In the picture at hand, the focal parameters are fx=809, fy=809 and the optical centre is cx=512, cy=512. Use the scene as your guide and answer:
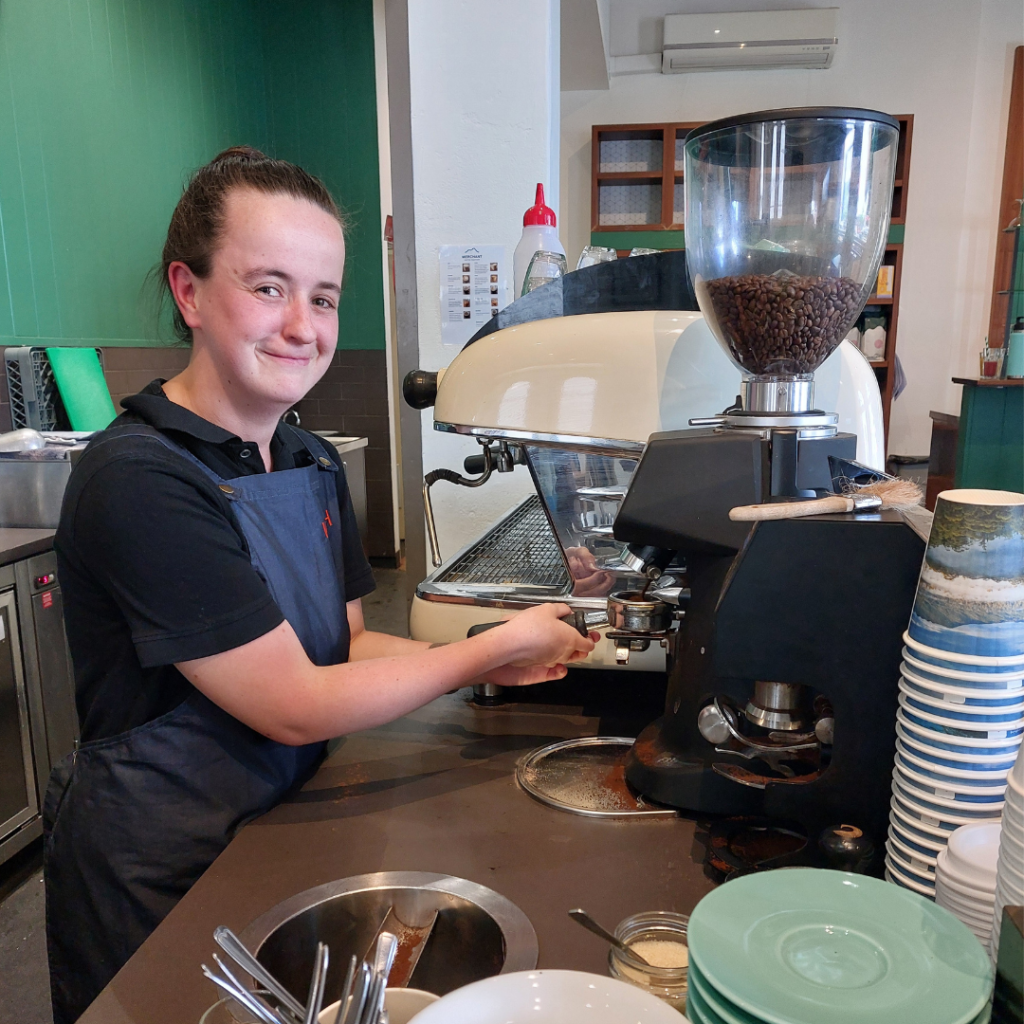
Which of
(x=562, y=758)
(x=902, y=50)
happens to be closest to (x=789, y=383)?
(x=562, y=758)

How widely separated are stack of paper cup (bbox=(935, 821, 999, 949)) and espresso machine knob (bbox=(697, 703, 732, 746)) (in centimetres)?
23

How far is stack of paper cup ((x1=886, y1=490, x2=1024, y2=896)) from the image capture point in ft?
1.91

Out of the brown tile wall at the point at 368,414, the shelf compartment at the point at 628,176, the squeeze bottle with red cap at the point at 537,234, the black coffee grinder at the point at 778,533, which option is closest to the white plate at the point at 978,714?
the black coffee grinder at the point at 778,533

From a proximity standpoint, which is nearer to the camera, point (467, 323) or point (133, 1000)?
point (133, 1000)

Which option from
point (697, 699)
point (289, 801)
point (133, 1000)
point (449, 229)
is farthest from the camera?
point (449, 229)

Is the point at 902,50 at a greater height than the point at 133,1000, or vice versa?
the point at 902,50

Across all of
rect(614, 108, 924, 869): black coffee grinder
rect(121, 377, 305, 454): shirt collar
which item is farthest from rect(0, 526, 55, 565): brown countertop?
rect(614, 108, 924, 869): black coffee grinder

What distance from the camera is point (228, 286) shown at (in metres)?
0.94

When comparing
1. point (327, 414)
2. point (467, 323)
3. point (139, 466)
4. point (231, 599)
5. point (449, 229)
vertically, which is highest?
point (449, 229)

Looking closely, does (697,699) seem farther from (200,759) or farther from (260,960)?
(200,759)

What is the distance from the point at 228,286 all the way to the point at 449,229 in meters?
1.25

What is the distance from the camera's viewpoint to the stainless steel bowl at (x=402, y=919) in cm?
69

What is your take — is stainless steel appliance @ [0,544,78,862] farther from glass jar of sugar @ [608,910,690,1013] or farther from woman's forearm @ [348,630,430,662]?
glass jar of sugar @ [608,910,690,1013]

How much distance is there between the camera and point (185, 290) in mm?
981
